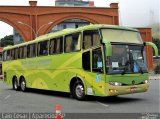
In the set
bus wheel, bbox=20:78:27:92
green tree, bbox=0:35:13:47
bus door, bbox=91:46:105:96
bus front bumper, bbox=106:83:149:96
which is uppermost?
green tree, bbox=0:35:13:47

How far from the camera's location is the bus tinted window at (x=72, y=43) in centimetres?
1716

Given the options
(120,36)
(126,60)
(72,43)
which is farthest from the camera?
(72,43)

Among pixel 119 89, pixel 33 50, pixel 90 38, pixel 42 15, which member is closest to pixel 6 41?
pixel 42 15

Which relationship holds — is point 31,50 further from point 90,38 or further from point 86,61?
point 90,38

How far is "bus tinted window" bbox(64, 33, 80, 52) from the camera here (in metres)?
17.2

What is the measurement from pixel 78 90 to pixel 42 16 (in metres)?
40.7

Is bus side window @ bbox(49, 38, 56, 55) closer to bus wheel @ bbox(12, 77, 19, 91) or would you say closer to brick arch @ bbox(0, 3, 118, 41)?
bus wheel @ bbox(12, 77, 19, 91)

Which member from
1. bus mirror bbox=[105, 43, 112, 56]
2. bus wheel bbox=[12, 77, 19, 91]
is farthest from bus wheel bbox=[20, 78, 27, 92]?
bus mirror bbox=[105, 43, 112, 56]

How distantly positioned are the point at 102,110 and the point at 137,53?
144 inches

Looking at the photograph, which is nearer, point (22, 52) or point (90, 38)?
point (90, 38)

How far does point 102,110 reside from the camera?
1352 centimetres

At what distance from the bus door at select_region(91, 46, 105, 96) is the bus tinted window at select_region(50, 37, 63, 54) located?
3.10 metres

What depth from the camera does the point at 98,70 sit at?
15609mm

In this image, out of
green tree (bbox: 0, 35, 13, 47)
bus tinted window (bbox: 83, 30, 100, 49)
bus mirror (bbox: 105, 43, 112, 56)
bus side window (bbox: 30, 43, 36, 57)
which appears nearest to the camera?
bus mirror (bbox: 105, 43, 112, 56)
